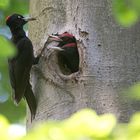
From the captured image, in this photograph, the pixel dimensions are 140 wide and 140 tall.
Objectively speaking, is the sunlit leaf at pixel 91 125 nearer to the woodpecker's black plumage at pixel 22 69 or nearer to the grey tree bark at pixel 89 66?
the grey tree bark at pixel 89 66

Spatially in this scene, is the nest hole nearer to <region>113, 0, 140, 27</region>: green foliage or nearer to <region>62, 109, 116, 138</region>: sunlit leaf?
<region>113, 0, 140, 27</region>: green foliage

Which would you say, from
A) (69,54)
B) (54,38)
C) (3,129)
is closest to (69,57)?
(69,54)

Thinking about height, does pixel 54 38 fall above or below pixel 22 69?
above

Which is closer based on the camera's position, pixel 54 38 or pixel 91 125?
pixel 91 125

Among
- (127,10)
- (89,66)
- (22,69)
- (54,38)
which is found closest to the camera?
(127,10)

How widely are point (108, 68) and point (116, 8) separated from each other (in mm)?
1078

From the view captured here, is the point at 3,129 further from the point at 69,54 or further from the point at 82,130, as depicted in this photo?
the point at 69,54

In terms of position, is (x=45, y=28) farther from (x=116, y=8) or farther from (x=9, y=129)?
(x=9, y=129)

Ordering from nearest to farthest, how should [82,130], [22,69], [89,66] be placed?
1. [82,130]
2. [89,66]
3. [22,69]

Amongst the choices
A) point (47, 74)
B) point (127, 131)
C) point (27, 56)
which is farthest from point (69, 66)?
point (127, 131)

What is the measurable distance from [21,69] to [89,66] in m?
Answer: 0.88

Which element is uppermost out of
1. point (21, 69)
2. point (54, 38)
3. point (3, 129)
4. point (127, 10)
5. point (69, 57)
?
point (127, 10)

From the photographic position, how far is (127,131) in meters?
0.99

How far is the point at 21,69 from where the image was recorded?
3.19 metres
